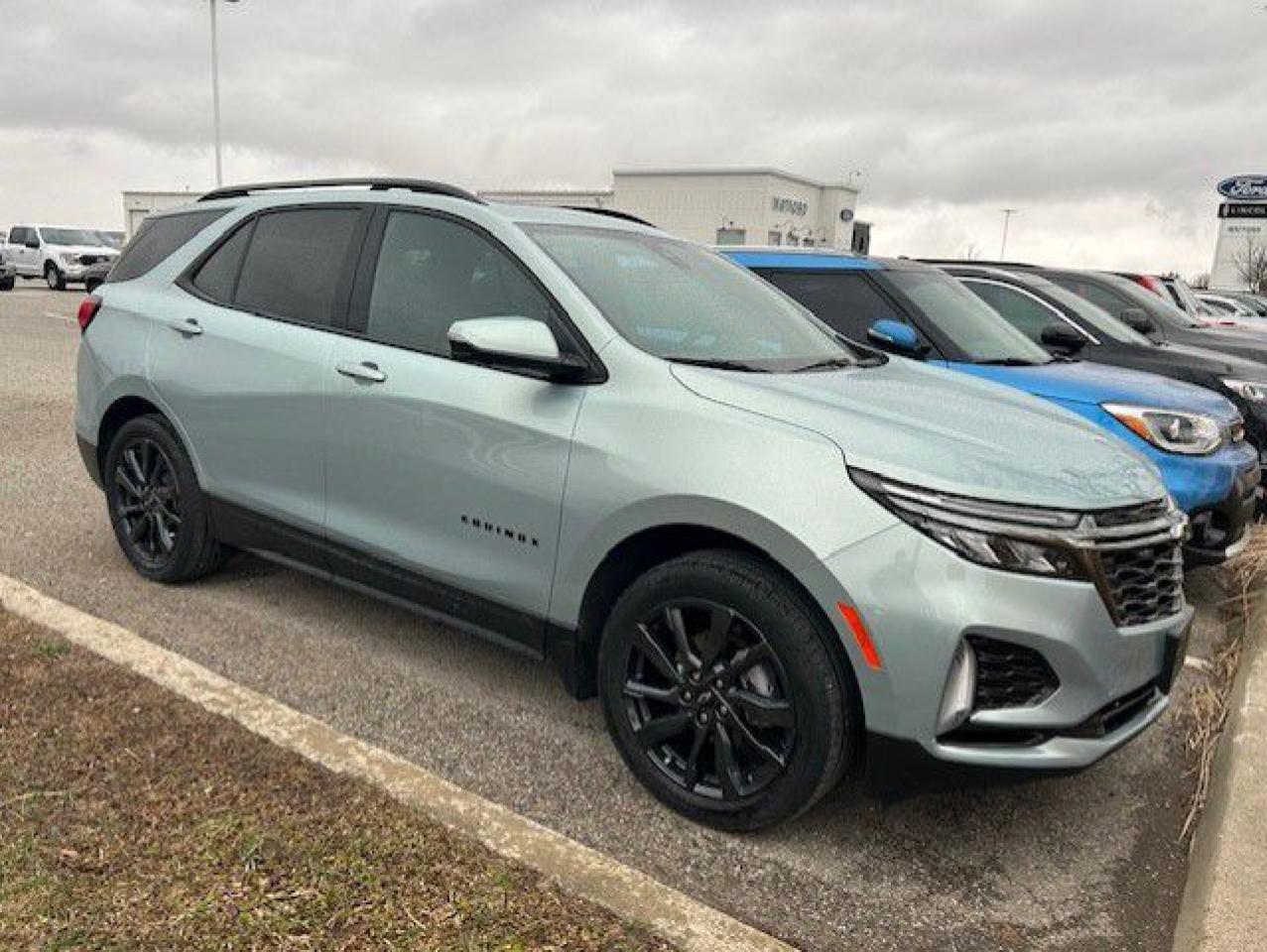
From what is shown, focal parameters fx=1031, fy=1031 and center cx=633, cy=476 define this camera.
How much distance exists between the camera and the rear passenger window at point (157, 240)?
15.0 feet

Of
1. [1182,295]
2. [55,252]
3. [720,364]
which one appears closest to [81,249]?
[55,252]

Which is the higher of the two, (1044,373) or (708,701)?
(1044,373)

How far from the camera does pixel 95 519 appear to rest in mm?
5605

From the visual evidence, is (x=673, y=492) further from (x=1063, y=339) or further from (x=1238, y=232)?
(x=1238, y=232)

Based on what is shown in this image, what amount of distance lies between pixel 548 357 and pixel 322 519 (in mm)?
1260

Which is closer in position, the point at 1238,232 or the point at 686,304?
the point at 686,304

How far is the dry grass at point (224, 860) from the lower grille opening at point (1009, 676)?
3.25 feet

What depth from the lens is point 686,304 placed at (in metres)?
3.52

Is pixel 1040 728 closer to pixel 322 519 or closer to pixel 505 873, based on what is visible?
pixel 505 873

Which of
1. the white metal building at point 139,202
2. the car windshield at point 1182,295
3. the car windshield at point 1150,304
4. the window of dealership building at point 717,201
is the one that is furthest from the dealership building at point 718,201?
the car windshield at point 1150,304

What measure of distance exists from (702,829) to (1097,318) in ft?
17.8

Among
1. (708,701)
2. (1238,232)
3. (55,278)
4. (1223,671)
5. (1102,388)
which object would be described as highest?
(1238,232)

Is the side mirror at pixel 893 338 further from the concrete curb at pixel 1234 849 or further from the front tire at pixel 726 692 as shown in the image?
the front tire at pixel 726 692

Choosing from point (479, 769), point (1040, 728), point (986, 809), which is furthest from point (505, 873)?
point (986, 809)
